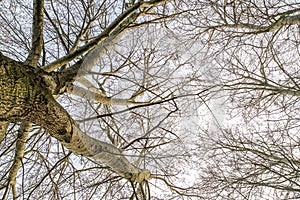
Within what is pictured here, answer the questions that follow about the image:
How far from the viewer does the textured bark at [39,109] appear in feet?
3.37

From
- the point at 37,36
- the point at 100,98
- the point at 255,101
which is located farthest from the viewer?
the point at 255,101

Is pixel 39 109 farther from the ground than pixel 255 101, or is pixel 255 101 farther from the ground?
pixel 255 101

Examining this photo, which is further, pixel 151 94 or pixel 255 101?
pixel 255 101

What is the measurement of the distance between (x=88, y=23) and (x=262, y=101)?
1805 mm

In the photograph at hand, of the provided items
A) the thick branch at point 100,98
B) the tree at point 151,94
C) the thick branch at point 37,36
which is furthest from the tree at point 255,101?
the thick branch at point 100,98

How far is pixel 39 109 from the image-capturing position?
117 centimetres

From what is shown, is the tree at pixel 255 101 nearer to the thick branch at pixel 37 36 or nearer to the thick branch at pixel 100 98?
the thick branch at pixel 37 36

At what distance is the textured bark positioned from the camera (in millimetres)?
1027

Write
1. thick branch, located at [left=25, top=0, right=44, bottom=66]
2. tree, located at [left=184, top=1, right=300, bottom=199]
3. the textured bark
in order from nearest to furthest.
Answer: the textured bark → thick branch, located at [left=25, top=0, right=44, bottom=66] → tree, located at [left=184, top=1, right=300, bottom=199]

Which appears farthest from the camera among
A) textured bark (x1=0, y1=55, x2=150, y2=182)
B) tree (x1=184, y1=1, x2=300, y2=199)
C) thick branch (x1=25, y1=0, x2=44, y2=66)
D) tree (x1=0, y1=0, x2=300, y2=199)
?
Answer: tree (x1=184, y1=1, x2=300, y2=199)

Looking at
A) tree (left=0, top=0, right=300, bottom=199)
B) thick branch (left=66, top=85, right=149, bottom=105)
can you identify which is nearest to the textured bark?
tree (left=0, top=0, right=300, bottom=199)

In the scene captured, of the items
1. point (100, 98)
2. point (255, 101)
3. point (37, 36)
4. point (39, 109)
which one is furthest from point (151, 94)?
point (255, 101)

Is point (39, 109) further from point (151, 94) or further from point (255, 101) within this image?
point (255, 101)

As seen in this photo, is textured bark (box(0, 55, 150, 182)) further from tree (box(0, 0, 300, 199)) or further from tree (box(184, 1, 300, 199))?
tree (box(184, 1, 300, 199))
